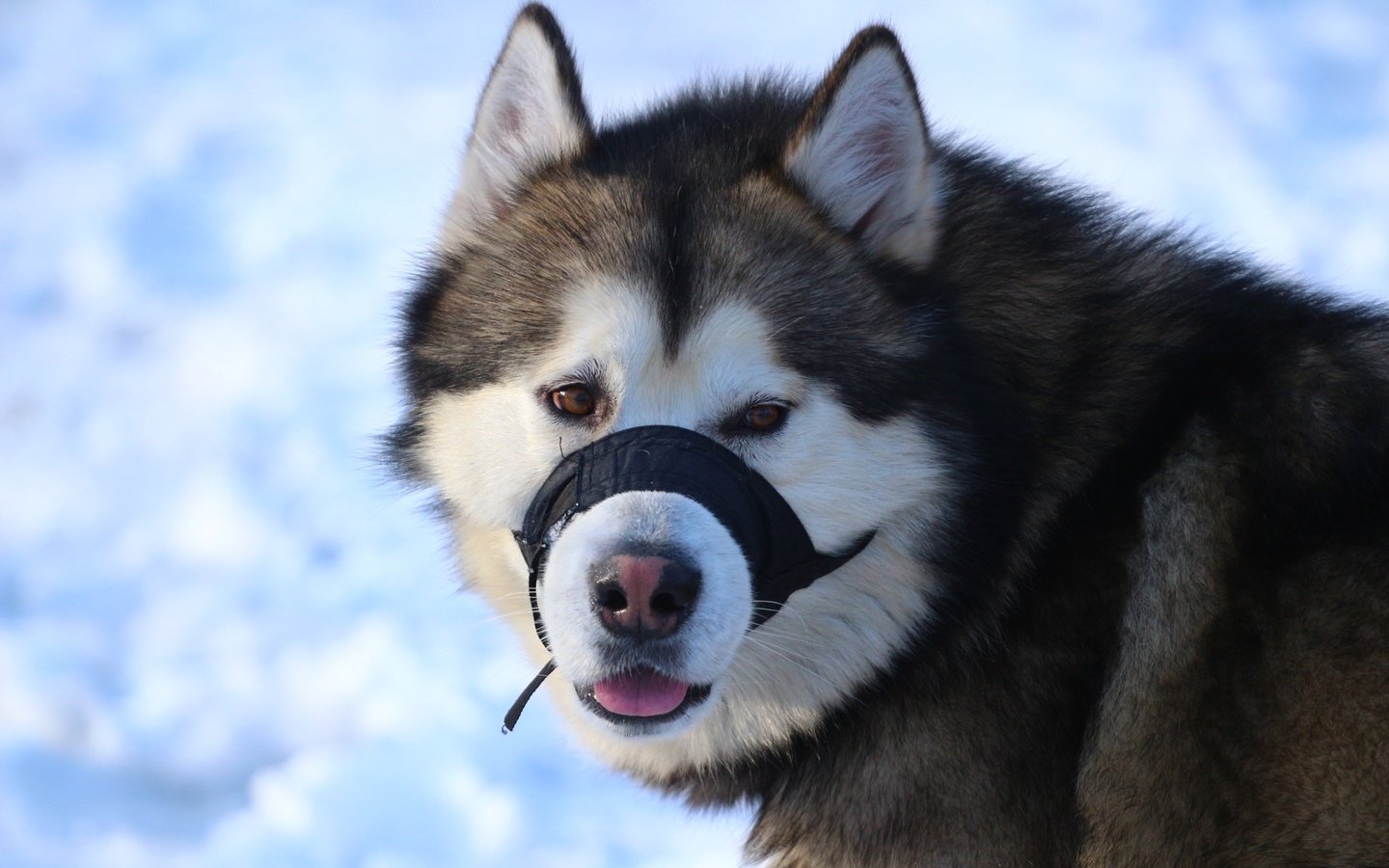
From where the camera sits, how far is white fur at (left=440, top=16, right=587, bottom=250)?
15.3 ft

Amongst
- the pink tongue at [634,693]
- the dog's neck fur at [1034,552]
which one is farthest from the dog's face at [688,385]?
the dog's neck fur at [1034,552]

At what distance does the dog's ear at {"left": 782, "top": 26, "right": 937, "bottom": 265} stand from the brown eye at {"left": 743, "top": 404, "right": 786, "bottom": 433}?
2.51 feet

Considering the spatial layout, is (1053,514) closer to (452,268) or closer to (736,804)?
(736,804)

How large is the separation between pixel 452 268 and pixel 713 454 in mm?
1420

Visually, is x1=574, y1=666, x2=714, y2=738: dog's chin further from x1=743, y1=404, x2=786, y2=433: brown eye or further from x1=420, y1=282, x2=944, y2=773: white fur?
x1=743, y1=404, x2=786, y2=433: brown eye

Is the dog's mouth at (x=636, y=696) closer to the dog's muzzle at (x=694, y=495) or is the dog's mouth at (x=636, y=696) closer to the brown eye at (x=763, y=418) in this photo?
the dog's muzzle at (x=694, y=495)

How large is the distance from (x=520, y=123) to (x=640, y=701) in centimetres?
215

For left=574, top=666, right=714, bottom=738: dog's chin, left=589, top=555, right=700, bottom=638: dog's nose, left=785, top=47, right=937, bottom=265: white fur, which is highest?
left=785, top=47, right=937, bottom=265: white fur

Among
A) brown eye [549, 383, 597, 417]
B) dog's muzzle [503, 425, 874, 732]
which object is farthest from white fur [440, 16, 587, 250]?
dog's muzzle [503, 425, 874, 732]

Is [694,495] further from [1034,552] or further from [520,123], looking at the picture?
[520,123]

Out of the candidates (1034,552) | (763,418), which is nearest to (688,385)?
(763,418)

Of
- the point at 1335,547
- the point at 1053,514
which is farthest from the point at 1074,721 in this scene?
the point at 1335,547

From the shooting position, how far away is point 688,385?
4141mm

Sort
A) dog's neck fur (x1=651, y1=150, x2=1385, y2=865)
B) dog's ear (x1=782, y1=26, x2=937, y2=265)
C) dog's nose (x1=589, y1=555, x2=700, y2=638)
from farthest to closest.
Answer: dog's ear (x1=782, y1=26, x2=937, y2=265) < dog's neck fur (x1=651, y1=150, x2=1385, y2=865) < dog's nose (x1=589, y1=555, x2=700, y2=638)
